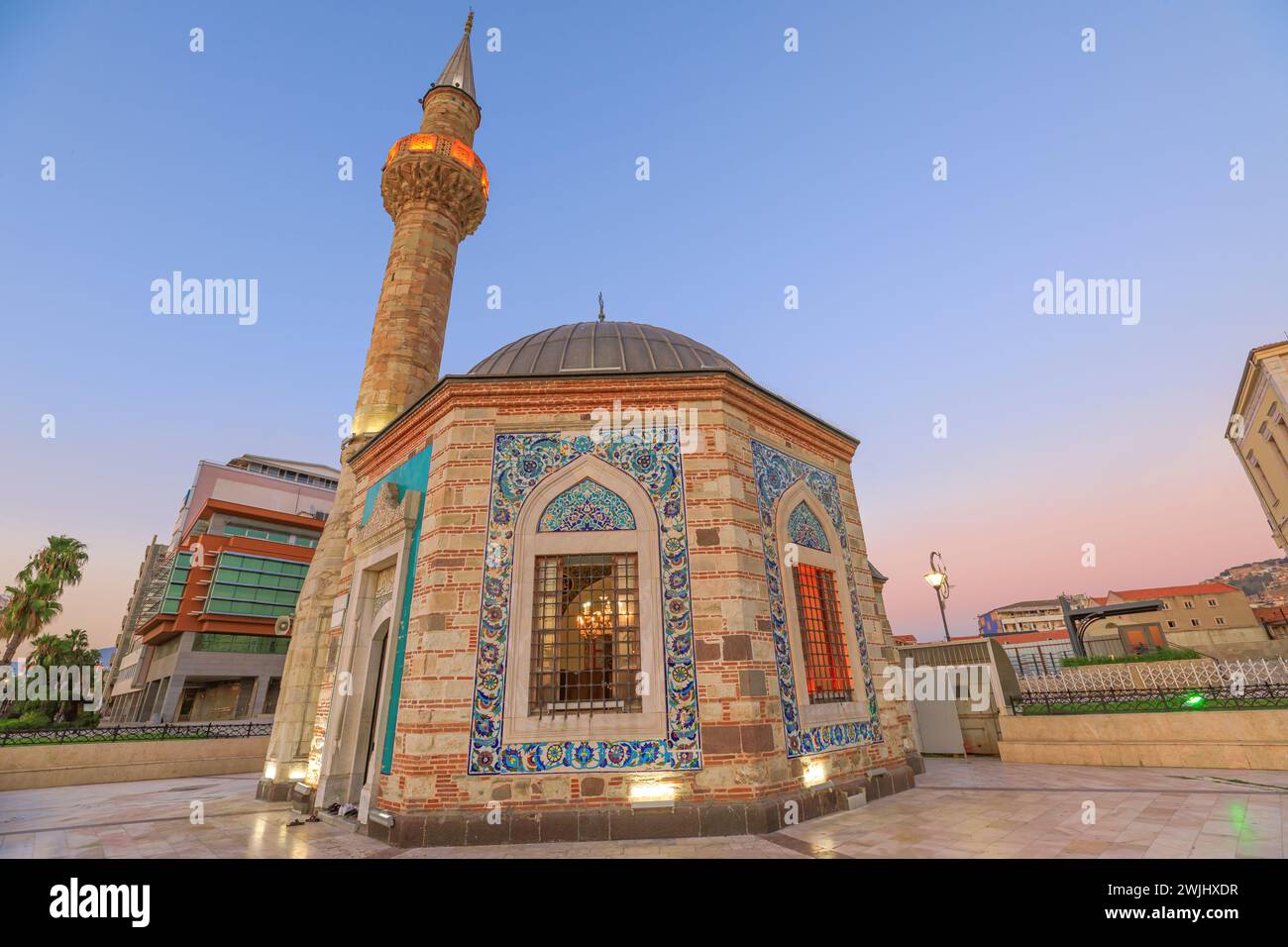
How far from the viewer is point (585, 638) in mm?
7590

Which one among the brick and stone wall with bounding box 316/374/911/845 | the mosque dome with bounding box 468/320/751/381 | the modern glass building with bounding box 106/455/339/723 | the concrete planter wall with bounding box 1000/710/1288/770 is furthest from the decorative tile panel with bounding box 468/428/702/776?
the modern glass building with bounding box 106/455/339/723

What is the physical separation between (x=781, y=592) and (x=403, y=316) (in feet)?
41.0

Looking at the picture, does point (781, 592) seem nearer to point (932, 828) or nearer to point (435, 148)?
point (932, 828)

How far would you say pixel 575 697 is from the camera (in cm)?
721

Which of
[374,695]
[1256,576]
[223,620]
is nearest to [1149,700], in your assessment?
[374,695]

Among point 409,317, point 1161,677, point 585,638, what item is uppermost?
point 409,317

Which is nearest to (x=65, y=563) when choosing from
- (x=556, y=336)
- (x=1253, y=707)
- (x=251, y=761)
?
(x=251, y=761)

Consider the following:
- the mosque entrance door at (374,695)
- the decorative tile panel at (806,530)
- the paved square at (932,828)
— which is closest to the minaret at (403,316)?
the paved square at (932,828)

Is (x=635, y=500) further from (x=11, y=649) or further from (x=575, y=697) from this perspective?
(x=11, y=649)

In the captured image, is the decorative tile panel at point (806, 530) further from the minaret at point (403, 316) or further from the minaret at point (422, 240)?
the minaret at point (422, 240)

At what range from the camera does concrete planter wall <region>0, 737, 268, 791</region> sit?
1294cm

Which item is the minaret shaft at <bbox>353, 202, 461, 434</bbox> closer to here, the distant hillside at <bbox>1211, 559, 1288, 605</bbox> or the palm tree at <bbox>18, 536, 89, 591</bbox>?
the palm tree at <bbox>18, 536, 89, 591</bbox>

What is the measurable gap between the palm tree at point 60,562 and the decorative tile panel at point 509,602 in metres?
32.7
